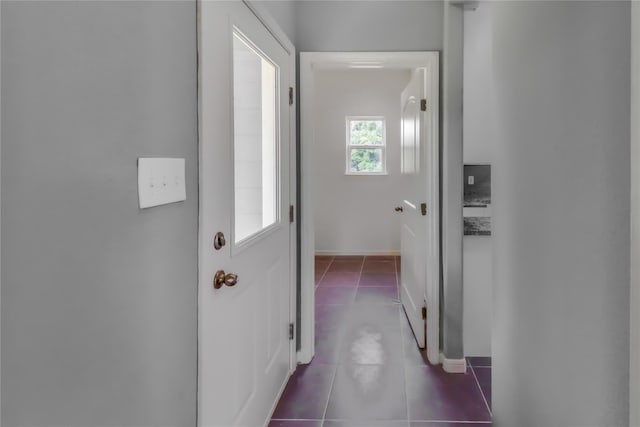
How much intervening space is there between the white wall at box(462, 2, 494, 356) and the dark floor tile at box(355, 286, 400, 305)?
1311 millimetres

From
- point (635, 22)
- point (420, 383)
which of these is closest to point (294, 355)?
point (420, 383)

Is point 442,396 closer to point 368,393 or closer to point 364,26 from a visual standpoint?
point 368,393

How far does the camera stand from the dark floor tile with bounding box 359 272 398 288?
16.0 feet

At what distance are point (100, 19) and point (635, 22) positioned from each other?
93 centimetres

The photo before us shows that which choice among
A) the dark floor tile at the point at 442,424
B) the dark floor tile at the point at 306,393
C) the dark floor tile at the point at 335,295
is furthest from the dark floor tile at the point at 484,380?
the dark floor tile at the point at 335,295

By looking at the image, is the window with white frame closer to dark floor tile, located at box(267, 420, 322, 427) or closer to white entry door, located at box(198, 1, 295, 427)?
white entry door, located at box(198, 1, 295, 427)

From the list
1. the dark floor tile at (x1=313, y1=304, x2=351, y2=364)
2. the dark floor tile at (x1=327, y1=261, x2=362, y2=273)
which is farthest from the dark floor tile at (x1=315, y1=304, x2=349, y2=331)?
the dark floor tile at (x1=327, y1=261, x2=362, y2=273)

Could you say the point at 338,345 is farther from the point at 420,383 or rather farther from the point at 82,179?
the point at 82,179

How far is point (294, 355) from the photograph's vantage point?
273 cm

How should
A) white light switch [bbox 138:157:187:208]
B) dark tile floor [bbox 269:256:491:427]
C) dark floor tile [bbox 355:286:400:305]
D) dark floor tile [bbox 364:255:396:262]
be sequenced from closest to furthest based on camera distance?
white light switch [bbox 138:157:187:208] < dark tile floor [bbox 269:256:491:427] < dark floor tile [bbox 355:286:400:305] < dark floor tile [bbox 364:255:396:262]

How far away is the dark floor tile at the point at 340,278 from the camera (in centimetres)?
493

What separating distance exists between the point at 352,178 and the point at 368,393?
14.2ft

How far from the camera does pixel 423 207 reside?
2873mm

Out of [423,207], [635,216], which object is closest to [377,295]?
[423,207]
